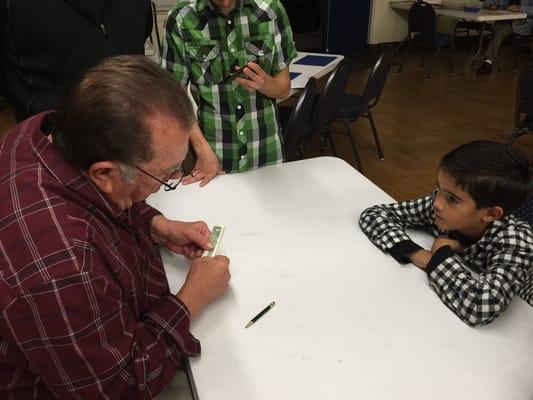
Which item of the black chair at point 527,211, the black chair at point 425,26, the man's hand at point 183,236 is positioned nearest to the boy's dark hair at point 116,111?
the man's hand at point 183,236

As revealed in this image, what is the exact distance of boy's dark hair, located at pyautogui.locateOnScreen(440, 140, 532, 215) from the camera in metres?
1.03

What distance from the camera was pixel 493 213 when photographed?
104 cm

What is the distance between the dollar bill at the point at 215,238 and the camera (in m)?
1.06

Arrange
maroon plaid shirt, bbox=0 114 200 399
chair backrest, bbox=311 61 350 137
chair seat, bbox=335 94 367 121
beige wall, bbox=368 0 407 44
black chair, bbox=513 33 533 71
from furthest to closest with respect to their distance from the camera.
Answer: beige wall, bbox=368 0 407 44 → black chair, bbox=513 33 533 71 → chair seat, bbox=335 94 367 121 → chair backrest, bbox=311 61 350 137 → maroon plaid shirt, bbox=0 114 200 399

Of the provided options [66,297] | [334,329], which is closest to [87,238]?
[66,297]

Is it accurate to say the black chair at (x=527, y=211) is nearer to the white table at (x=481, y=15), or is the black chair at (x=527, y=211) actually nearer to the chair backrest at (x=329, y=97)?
the chair backrest at (x=329, y=97)

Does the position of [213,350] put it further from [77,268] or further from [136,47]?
[136,47]

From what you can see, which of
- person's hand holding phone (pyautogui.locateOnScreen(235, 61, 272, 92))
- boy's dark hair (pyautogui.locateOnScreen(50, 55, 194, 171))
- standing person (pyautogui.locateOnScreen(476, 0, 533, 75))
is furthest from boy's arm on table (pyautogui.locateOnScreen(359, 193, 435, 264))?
standing person (pyautogui.locateOnScreen(476, 0, 533, 75))

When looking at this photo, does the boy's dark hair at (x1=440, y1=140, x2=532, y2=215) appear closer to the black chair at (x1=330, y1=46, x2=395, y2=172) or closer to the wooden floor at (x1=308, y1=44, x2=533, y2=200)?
the wooden floor at (x1=308, y1=44, x2=533, y2=200)

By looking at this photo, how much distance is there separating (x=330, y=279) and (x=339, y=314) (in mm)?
111

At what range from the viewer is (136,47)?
1639 millimetres

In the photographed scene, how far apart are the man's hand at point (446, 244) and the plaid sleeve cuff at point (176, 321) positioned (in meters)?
0.60

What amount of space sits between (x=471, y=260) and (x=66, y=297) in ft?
2.99

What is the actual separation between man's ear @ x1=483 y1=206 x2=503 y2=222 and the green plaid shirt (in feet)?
2.69
